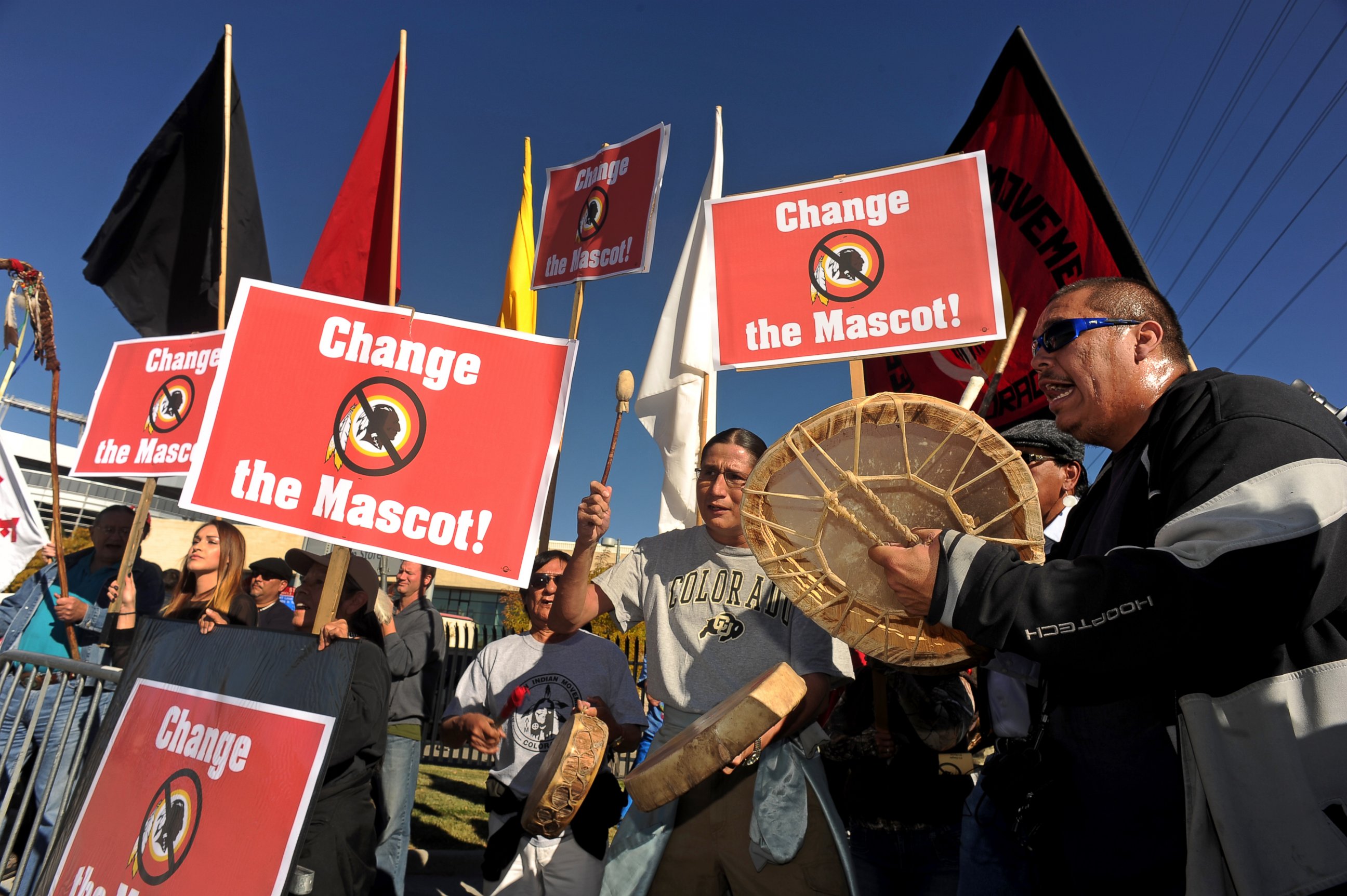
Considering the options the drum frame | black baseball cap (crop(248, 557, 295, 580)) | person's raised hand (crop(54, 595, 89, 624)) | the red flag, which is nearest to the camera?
the drum frame

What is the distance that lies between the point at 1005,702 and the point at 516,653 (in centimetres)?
232

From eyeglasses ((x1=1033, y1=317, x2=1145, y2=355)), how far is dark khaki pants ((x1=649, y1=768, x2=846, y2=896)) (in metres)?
1.59

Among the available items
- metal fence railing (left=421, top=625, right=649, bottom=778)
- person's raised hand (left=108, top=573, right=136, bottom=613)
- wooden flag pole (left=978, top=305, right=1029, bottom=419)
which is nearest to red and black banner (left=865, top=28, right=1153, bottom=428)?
wooden flag pole (left=978, top=305, right=1029, bottom=419)

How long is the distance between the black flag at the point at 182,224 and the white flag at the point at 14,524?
209 cm

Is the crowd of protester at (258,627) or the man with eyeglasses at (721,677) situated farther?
the crowd of protester at (258,627)

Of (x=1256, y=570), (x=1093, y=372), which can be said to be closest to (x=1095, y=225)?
(x=1093, y=372)

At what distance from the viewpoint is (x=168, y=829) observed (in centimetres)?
264

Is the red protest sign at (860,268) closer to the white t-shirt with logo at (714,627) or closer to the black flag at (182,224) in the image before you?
the white t-shirt with logo at (714,627)

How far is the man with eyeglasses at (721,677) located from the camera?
2488 millimetres

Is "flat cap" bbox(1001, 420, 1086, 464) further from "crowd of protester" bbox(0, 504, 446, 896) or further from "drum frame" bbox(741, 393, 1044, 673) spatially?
"crowd of protester" bbox(0, 504, 446, 896)

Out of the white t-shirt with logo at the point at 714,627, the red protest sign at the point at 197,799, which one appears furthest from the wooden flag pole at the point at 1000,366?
the red protest sign at the point at 197,799

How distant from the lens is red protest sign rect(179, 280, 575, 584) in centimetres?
293

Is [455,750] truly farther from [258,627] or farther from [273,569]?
[258,627]

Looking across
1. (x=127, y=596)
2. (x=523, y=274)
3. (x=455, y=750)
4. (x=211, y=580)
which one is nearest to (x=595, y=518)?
(x=211, y=580)
